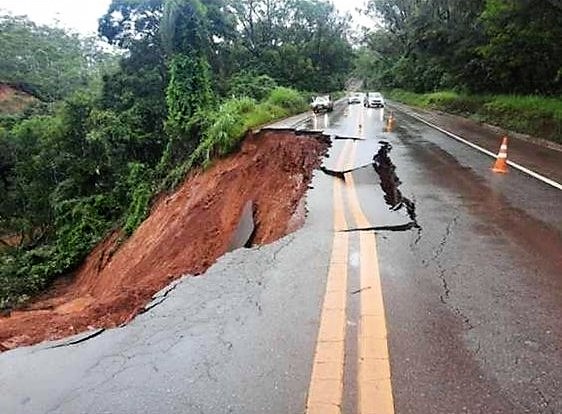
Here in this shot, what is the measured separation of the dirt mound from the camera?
4.73 m

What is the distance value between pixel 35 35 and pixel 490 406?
2657 inches

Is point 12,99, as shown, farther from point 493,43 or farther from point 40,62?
point 493,43

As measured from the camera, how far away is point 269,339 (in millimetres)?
3104

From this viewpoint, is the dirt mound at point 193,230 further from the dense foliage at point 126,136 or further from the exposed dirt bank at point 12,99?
the exposed dirt bank at point 12,99

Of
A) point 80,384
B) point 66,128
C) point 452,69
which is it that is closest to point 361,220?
point 80,384

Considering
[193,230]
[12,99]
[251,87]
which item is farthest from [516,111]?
[12,99]

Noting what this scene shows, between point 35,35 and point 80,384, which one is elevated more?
point 35,35

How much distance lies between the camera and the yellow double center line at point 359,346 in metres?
2.45

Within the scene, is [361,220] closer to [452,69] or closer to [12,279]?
[12,279]

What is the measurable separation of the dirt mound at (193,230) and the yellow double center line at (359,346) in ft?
5.12

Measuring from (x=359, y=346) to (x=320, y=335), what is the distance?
0.26m

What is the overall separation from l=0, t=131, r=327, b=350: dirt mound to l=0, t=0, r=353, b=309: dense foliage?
1.58 metres

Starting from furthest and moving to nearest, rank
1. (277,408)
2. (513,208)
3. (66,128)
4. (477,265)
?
(66,128) < (513,208) < (477,265) < (277,408)

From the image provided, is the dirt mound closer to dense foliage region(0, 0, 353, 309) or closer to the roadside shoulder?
dense foliage region(0, 0, 353, 309)
